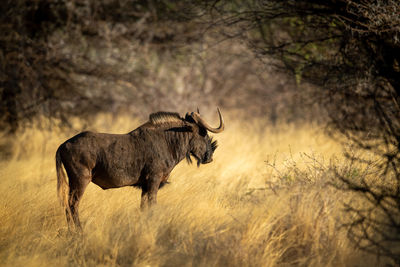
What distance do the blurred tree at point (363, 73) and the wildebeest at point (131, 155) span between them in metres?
1.76

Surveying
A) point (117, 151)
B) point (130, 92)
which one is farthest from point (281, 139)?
point (117, 151)

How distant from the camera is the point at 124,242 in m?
3.98

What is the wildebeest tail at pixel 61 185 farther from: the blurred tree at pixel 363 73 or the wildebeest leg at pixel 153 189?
the blurred tree at pixel 363 73

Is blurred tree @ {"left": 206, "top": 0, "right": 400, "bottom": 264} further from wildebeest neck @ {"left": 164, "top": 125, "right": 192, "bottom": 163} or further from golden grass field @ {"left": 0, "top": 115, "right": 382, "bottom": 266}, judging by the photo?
wildebeest neck @ {"left": 164, "top": 125, "right": 192, "bottom": 163}

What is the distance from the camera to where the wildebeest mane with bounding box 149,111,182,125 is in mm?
5059

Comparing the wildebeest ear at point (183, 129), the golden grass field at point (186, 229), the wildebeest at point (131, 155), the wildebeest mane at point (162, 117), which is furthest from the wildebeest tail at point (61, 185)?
the wildebeest ear at point (183, 129)

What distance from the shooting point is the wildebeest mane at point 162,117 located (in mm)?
5059

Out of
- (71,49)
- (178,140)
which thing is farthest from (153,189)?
(71,49)

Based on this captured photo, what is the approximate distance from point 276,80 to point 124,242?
→ 11.9 m

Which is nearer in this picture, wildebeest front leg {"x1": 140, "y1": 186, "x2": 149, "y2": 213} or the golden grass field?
the golden grass field

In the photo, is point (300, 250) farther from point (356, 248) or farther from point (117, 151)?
point (117, 151)

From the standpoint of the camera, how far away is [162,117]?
5102 mm

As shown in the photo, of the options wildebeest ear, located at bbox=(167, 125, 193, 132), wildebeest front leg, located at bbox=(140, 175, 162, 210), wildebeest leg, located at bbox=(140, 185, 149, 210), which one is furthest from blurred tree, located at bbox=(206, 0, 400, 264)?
wildebeest leg, located at bbox=(140, 185, 149, 210)

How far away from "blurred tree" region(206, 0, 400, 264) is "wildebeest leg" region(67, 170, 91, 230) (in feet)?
8.04
